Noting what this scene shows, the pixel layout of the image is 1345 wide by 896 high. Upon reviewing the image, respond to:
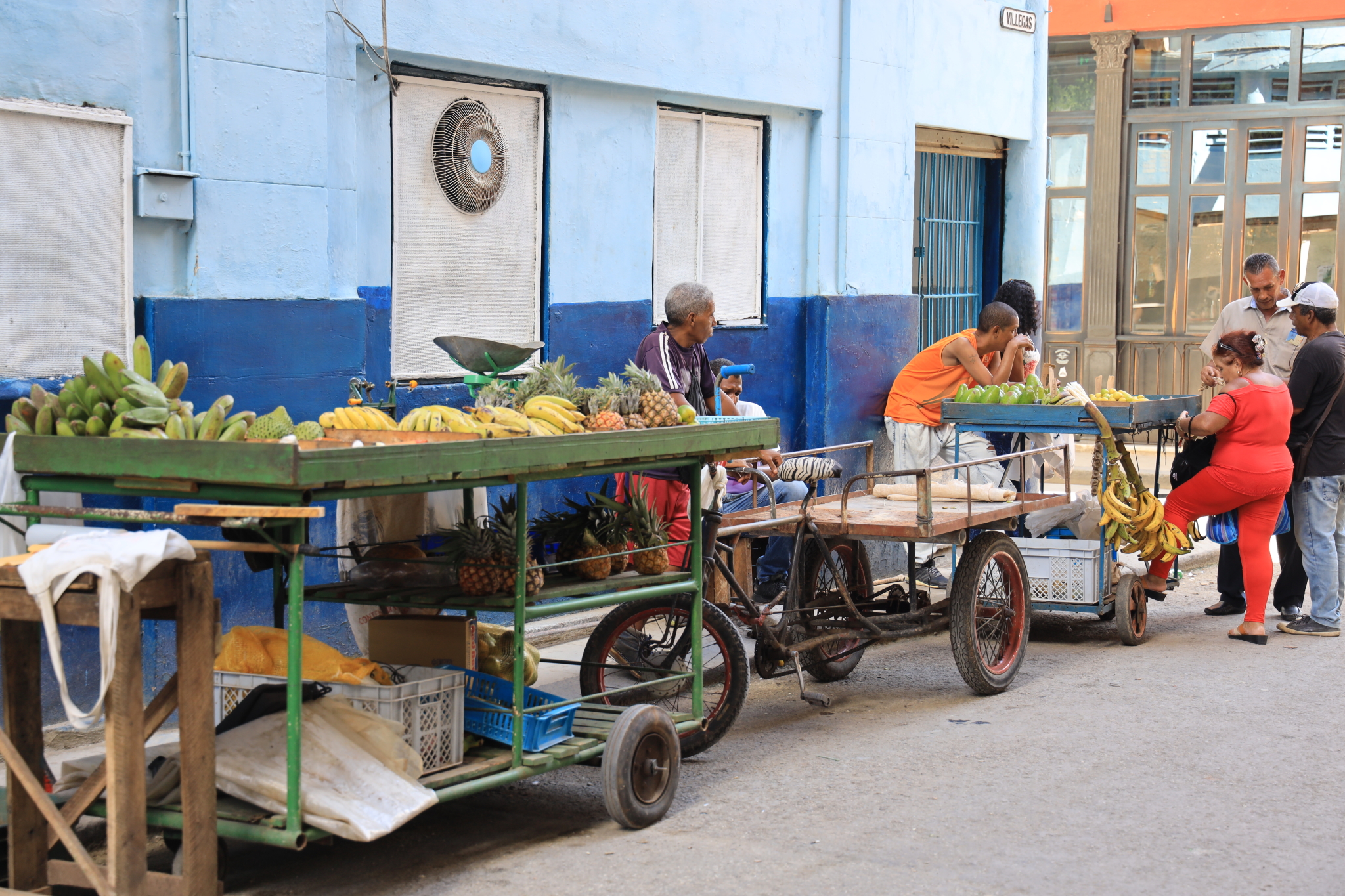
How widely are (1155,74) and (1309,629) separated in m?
12.2

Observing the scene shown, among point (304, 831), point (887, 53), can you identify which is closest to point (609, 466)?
point (304, 831)

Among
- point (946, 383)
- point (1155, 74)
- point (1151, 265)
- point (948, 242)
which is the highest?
point (1155, 74)

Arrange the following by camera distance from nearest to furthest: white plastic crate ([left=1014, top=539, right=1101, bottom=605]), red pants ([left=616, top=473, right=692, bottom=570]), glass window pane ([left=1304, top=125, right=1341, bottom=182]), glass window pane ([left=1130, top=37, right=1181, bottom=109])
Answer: red pants ([left=616, top=473, right=692, bottom=570]) < white plastic crate ([left=1014, top=539, right=1101, bottom=605]) < glass window pane ([left=1304, top=125, right=1341, bottom=182]) < glass window pane ([left=1130, top=37, right=1181, bottom=109])

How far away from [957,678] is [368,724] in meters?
4.18

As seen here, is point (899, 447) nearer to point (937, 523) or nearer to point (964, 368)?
point (964, 368)

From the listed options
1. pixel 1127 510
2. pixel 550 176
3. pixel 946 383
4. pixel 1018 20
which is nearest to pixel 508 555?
pixel 550 176

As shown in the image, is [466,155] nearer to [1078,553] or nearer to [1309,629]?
[1078,553]

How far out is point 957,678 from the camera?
7.99 metres

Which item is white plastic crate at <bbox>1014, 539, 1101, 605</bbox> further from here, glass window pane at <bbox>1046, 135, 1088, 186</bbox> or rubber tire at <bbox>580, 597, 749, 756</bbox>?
glass window pane at <bbox>1046, 135, 1088, 186</bbox>

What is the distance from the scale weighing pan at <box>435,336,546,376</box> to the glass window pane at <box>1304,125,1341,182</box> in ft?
51.8

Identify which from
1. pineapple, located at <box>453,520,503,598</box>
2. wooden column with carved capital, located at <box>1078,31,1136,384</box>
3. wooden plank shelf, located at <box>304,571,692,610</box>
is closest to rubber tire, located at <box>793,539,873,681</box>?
wooden plank shelf, located at <box>304,571,692,610</box>

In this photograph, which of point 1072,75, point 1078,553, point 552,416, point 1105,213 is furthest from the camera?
point 1072,75

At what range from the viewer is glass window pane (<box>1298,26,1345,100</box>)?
60.5 feet

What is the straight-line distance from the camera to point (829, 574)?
7.70 m
